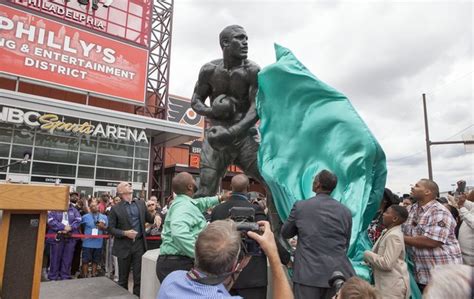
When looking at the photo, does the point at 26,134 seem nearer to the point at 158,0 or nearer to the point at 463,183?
the point at 158,0

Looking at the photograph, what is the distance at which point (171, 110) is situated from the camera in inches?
880

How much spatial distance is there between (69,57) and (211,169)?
14.9 metres

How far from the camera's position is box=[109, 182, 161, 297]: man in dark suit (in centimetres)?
433

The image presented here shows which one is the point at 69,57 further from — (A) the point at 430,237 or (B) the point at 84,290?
(A) the point at 430,237

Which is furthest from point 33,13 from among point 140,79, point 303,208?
point 303,208

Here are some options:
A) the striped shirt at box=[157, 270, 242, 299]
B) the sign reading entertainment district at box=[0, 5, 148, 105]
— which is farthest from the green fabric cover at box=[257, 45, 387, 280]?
the sign reading entertainment district at box=[0, 5, 148, 105]

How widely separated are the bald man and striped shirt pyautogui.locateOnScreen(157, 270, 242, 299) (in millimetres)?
2335

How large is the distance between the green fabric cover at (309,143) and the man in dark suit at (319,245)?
76 cm

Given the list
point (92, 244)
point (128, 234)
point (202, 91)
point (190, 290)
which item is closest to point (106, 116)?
point (92, 244)

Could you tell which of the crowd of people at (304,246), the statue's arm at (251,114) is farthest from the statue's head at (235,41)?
the crowd of people at (304,246)

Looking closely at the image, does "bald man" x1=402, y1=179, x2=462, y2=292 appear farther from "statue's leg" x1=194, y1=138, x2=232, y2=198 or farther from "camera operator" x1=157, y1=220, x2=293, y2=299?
"camera operator" x1=157, y1=220, x2=293, y2=299

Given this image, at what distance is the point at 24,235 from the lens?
2.16 metres

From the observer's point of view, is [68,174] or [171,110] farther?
[171,110]

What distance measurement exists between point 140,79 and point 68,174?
592cm
